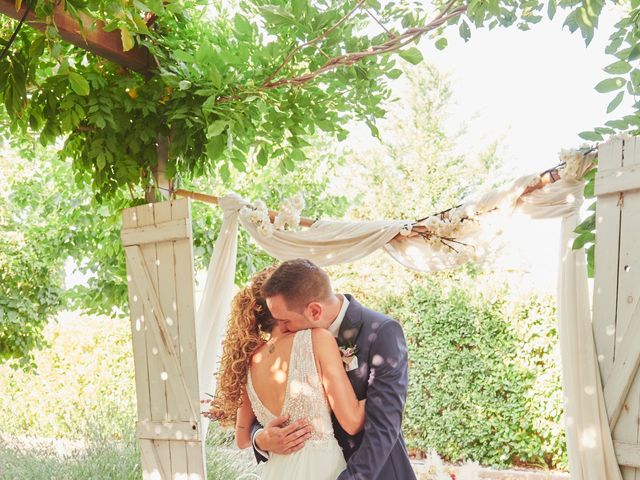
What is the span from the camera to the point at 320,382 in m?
2.25

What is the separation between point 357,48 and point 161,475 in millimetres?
2237

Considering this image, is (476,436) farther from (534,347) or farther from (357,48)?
(357,48)

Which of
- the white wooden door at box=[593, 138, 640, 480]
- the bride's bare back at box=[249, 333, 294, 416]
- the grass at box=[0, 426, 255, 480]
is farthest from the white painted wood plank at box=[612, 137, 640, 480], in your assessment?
the grass at box=[0, 426, 255, 480]

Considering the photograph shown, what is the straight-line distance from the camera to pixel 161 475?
3320 mm

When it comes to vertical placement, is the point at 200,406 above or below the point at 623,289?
below

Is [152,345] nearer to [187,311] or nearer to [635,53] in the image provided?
[187,311]

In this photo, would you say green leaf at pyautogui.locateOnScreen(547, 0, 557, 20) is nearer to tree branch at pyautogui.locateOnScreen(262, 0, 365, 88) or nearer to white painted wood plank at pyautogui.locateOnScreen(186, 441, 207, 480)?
tree branch at pyautogui.locateOnScreen(262, 0, 365, 88)

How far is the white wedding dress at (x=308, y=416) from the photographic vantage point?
2252mm

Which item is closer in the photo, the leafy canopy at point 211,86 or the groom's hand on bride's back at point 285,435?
the groom's hand on bride's back at point 285,435

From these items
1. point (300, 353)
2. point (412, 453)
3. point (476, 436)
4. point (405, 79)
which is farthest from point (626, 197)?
point (405, 79)

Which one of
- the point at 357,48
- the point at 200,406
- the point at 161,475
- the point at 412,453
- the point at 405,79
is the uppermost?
the point at 405,79

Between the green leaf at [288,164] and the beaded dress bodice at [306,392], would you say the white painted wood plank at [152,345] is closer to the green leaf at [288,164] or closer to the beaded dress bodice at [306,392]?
the green leaf at [288,164]

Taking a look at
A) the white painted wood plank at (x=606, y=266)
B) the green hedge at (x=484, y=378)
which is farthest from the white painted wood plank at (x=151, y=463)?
the green hedge at (x=484, y=378)

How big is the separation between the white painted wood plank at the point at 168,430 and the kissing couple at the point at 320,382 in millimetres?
845
